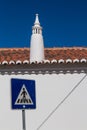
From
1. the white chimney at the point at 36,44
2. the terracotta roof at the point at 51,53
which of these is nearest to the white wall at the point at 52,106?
the white chimney at the point at 36,44

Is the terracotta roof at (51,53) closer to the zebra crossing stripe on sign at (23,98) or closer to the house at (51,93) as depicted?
the house at (51,93)

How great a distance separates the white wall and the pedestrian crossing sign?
5348 millimetres

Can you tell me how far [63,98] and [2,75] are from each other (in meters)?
2.17

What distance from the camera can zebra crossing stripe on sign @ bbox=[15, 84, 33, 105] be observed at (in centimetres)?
662

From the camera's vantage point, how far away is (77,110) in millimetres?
12117

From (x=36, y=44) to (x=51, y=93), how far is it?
121 inches

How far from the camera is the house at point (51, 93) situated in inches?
474

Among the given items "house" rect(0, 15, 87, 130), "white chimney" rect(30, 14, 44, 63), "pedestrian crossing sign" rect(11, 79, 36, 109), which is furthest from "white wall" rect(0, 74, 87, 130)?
"pedestrian crossing sign" rect(11, 79, 36, 109)

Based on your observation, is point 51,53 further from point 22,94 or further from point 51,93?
point 22,94

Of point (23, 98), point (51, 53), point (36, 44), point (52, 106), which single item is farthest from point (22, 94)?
point (51, 53)

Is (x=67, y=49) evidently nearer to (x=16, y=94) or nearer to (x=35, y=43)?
(x=35, y=43)

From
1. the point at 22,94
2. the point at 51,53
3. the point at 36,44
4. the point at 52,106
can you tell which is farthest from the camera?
the point at 51,53

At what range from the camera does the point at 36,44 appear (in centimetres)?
1461

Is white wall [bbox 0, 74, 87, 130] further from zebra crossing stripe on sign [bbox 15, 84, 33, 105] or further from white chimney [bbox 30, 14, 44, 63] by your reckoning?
zebra crossing stripe on sign [bbox 15, 84, 33, 105]
